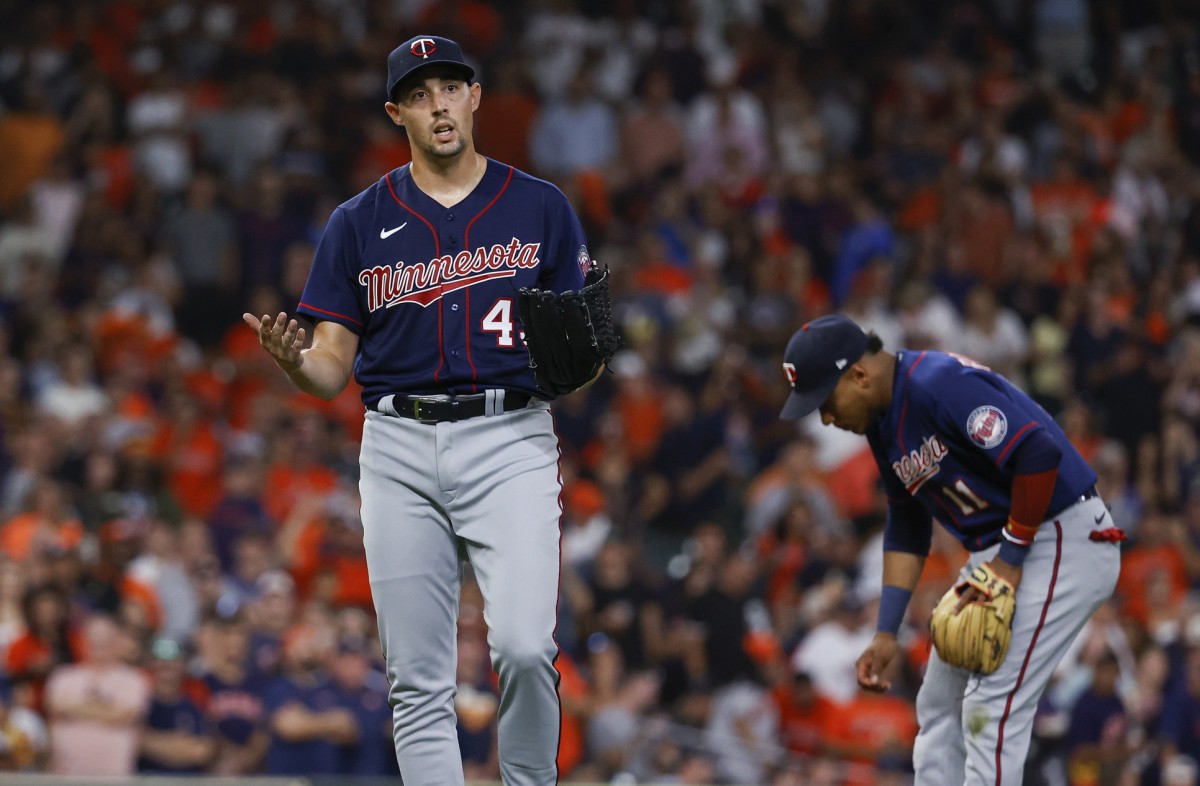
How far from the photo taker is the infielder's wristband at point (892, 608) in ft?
15.9

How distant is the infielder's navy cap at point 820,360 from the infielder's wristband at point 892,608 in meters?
0.67

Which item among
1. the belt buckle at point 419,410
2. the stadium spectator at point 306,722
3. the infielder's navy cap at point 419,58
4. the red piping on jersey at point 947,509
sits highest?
the infielder's navy cap at point 419,58

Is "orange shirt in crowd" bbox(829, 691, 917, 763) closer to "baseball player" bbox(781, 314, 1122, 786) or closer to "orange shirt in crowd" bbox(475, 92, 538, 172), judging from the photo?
"baseball player" bbox(781, 314, 1122, 786)

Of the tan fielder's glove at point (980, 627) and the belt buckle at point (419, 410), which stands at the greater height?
the belt buckle at point (419, 410)

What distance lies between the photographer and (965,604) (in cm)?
453

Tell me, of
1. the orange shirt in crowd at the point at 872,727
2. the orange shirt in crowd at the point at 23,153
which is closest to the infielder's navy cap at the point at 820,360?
the orange shirt in crowd at the point at 872,727

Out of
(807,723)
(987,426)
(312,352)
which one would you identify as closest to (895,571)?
(987,426)

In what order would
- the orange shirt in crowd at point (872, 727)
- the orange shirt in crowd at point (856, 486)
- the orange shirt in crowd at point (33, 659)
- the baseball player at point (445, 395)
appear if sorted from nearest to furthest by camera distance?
the baseball player at point (445, 395) < the orange shirt in crowd at point (33, 659) < the orange shirt in crowd at point (872, 727) < the orange shirt in crowd at point (856, 486)

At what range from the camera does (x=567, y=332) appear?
157 inches

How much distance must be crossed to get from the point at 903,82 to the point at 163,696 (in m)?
8.76

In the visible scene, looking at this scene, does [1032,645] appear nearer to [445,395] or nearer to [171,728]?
[445,395]

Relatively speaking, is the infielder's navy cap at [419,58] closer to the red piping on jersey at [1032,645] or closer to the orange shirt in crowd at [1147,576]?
the red piping on jersey at [1032,645]

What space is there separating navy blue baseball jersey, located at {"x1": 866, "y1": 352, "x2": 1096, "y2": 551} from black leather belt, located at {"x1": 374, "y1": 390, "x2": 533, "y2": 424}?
1.22 metres

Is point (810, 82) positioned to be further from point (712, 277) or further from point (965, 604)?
point (965, 604)
